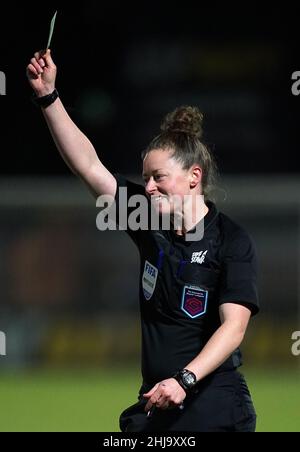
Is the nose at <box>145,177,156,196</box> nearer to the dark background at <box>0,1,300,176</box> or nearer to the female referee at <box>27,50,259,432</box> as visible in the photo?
the female referee at <box>27,50,259,432</box>

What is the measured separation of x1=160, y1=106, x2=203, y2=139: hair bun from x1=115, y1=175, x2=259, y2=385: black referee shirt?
391 millimetres

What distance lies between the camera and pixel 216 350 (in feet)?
12.3

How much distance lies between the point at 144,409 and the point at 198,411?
0.20m

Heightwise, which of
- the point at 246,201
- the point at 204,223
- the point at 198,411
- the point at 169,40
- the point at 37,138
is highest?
the point at 169,40

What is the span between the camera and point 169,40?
47.4 ft

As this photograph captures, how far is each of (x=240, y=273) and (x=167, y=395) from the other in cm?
54

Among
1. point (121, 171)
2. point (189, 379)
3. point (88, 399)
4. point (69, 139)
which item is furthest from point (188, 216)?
point (121, 171)

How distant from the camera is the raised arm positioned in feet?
13.3

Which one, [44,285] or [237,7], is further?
[237,7]

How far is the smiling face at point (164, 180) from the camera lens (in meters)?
3.99

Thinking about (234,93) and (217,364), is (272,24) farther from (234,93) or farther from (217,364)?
(217,364)

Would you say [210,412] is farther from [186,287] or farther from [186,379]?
[186,287]

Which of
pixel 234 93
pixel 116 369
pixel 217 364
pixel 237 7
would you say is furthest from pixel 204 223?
pixel 237 7

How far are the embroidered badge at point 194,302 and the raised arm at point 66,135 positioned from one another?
0.54m
